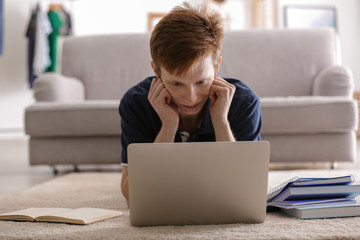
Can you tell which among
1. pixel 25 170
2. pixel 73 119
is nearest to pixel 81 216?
pixel 73 119

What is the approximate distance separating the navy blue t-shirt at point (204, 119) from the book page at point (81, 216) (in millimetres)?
229

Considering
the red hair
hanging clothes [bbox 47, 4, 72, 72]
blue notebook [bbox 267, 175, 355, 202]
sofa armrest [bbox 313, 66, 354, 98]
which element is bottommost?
blue notebook [bbox 267, 175, 355, 202]

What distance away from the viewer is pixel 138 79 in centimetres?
310

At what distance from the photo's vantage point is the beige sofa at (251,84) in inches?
97.0

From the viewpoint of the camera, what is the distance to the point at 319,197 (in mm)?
1169

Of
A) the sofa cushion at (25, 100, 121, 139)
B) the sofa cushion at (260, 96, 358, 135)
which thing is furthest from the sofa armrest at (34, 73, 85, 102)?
the sofa cushion at (260, 96, 358, 135)

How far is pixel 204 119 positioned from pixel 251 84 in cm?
172

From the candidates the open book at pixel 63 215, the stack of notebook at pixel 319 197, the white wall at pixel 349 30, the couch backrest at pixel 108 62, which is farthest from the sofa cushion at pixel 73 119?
the white wall at pixel 349 30

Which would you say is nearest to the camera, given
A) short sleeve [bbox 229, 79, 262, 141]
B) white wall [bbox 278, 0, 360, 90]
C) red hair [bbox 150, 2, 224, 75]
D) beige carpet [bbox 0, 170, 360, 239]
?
beige carpet [bbox 0, 170, 360, 239]

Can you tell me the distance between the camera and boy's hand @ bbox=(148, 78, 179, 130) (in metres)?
1.25

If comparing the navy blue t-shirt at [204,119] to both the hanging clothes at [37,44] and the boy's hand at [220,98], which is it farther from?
the hanging clothes at [37,44]

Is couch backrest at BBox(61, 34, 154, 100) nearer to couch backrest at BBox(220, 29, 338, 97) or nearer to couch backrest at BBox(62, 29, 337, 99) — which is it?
couch backrest at BBox(62, 29, 337, 99)

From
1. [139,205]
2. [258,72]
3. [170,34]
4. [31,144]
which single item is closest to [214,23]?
[170,34]

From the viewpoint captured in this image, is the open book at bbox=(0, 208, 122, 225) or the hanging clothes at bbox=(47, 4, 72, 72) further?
the hanging clothes at bbox=(47, 4, 72, 72)
